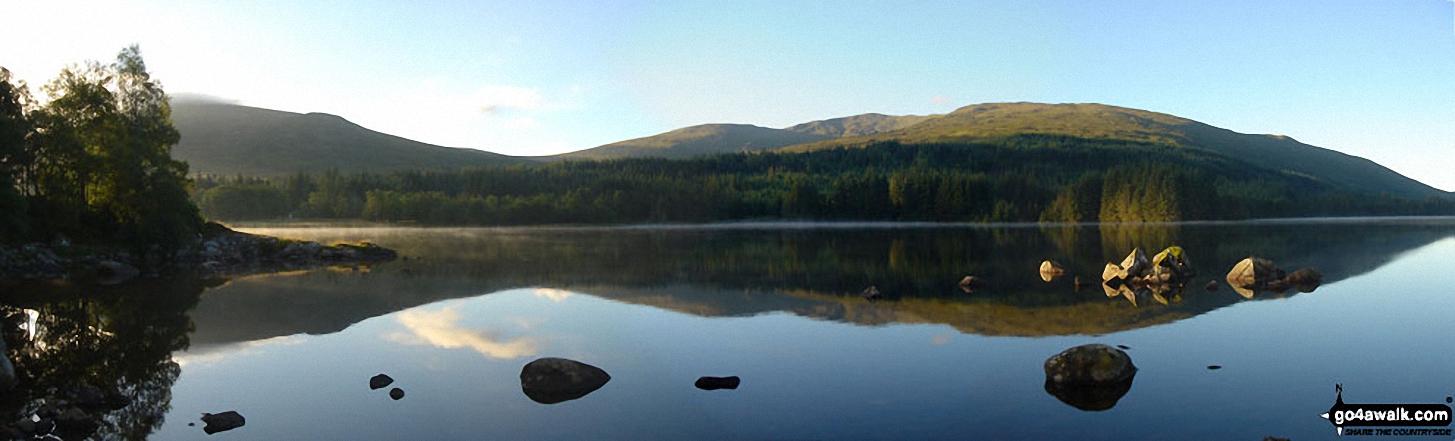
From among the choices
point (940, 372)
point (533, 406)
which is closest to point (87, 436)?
point (533, 406)

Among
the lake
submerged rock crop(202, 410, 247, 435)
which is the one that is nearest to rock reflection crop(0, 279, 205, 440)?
the lake

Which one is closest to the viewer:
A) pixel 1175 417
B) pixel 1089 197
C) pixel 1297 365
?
pixel 1175 417

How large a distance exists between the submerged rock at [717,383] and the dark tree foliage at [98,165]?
5656cm

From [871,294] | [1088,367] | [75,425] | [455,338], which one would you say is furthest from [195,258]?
[1088,367]

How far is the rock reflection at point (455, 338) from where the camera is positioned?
81.4ft

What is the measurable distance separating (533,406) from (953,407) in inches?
368

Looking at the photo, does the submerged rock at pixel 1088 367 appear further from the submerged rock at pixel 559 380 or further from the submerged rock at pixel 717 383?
the submerged rock at pixel 559 380

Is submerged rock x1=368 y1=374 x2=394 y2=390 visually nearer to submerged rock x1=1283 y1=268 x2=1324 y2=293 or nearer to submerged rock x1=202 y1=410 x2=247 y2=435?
submerged rock x1=202 y1=410 x2=247 y2=435

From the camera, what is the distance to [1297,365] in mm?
21641

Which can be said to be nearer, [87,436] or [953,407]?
[87,436]

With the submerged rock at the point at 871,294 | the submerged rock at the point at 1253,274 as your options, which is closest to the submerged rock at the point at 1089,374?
the submerged rock at the point at 871,294

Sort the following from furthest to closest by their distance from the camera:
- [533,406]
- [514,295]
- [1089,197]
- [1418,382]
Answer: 1. [1089,197]
2. [514,295]
3. [1418,382]
4. [533,406]

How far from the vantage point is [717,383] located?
63.8 ft

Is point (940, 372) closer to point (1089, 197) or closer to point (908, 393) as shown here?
point (908, 393)
